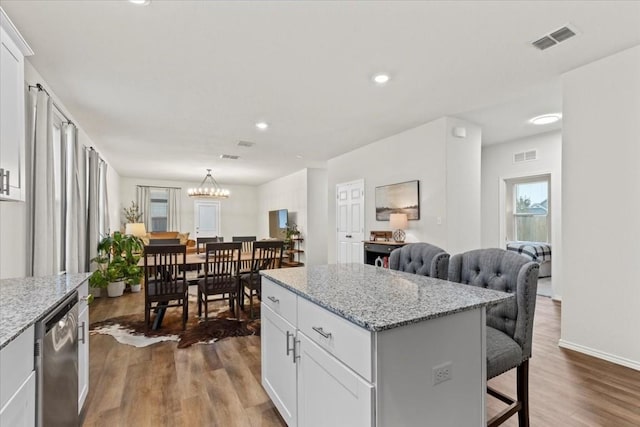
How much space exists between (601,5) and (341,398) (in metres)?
2.95

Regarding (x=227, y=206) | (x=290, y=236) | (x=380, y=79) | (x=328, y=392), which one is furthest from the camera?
(x=227, y=206)

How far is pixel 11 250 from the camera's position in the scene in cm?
235

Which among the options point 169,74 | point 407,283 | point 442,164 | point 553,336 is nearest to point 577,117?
point 442,164

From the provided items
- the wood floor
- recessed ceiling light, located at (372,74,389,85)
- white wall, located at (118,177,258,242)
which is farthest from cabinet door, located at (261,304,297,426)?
white wall, located at (118,177,258,242)

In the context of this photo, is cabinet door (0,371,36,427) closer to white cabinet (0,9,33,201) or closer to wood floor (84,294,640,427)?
wood floor (84,294,640,427)

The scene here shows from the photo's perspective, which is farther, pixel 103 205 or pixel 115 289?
pixel 103 205

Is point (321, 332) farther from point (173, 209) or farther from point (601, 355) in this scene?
point (173, 209)

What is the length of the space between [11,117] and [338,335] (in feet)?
7.45

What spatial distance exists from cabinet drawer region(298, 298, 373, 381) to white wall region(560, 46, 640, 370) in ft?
9.47

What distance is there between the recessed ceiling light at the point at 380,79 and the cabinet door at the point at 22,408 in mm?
3218

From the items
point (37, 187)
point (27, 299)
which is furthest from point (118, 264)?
point (27, 299)

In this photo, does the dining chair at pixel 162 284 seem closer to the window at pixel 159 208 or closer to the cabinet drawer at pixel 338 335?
the cabinet drawer at pixel 338 335

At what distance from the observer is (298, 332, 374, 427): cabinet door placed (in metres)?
1.16

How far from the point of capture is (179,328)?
367cm
